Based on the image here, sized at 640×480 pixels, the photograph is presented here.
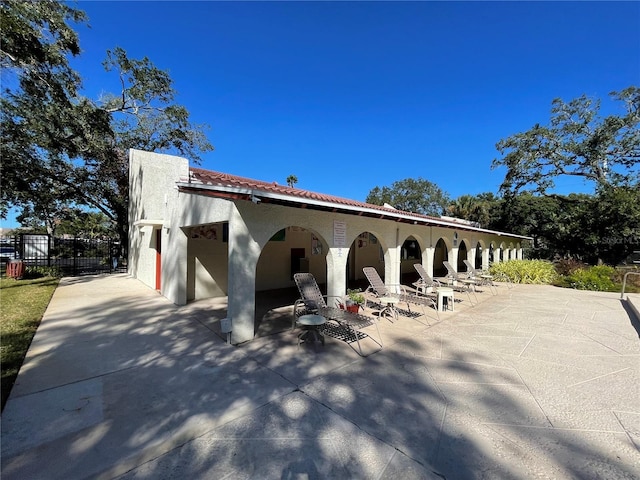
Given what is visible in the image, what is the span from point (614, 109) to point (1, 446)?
35.2 m

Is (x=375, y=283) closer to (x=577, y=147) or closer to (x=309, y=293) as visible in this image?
(x=309, y=293)

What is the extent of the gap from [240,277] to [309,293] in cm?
185

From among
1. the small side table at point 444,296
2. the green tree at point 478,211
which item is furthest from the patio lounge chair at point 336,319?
the green tree at point 478,211

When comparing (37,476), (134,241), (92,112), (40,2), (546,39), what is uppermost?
(546,39)

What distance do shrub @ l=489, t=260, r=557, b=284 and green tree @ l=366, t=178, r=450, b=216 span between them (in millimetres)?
31209

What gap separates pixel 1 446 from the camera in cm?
286

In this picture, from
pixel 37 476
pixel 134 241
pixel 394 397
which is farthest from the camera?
pixel 134 241

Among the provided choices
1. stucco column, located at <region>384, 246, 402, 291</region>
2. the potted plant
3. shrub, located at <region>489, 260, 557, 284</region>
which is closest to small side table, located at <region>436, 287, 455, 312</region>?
stucco column, located at <region>384, 246, 402, 291</region>

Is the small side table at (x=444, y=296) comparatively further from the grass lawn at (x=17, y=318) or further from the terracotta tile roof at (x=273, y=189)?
the grass lawn at (x=17, y=318)

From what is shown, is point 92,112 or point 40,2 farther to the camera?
point 92,112

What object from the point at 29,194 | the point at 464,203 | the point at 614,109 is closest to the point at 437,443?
the point at 29,194

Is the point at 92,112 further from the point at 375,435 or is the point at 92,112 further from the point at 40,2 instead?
the point at 375,435

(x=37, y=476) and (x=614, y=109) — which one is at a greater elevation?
(x=614, y=109)

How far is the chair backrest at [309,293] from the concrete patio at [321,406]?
76cm
